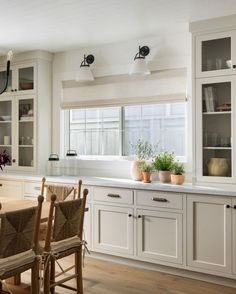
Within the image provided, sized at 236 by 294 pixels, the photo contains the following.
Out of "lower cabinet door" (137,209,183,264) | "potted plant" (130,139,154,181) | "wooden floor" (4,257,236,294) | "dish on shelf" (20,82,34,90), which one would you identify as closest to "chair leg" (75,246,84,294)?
"wooden floor" (4,257,236,294)

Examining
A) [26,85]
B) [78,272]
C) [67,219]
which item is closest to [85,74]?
[26,85]

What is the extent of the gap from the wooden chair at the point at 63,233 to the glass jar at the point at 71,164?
1.89 meters

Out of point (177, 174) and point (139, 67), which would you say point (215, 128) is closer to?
point (177, 174)

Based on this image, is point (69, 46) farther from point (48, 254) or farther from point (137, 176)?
point (48, 254)

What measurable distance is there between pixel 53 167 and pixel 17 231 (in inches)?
96.2

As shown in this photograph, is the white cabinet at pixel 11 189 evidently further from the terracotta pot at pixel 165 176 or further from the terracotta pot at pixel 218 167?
the terracotta pot at pixel 218 167

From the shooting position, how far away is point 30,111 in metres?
4.76

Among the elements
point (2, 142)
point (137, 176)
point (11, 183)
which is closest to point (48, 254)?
point (137, 176)

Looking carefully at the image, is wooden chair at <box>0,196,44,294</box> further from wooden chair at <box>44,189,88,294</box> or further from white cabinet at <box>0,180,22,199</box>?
white cabinet at <box>0,180,22,199</box>

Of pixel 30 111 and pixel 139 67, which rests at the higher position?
pixel 139 67

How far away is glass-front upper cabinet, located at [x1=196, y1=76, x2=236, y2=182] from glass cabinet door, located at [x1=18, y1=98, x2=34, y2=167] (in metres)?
2.30

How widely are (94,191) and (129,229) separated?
57cm

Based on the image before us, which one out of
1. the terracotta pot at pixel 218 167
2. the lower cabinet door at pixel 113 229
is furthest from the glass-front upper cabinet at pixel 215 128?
the lower cabinet door at pixel 113 229

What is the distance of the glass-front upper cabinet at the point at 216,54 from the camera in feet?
10.9
